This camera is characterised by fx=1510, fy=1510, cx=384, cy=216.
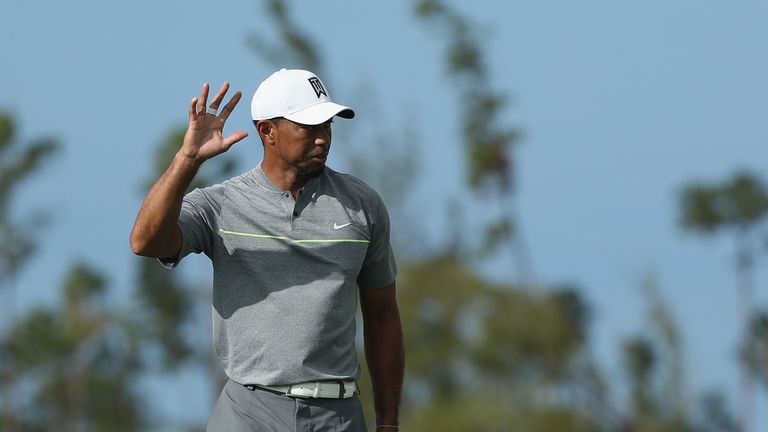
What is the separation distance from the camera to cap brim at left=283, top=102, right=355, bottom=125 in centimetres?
604

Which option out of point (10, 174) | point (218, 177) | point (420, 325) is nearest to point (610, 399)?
point (420, 325)

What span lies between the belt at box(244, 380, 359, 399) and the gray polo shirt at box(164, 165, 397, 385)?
0.04 meters

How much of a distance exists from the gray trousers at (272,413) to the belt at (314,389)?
0.02 metres

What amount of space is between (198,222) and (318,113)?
0.65 m

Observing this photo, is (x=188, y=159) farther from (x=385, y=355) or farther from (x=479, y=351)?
(x=479, y=351)

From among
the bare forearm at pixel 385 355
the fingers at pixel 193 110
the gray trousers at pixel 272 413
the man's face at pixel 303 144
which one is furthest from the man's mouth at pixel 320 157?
the gray trousers at pixel 272 413

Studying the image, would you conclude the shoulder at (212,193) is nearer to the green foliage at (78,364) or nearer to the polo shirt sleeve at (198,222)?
the polo shirt sleeve at (198,222)

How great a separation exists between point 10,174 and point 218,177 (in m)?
5.99

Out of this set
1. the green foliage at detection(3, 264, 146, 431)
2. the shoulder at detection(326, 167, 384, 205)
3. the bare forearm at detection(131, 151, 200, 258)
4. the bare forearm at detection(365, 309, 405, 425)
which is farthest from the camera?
the green foliage at detection(3, 264, 146, 431)

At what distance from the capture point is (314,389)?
6094mm

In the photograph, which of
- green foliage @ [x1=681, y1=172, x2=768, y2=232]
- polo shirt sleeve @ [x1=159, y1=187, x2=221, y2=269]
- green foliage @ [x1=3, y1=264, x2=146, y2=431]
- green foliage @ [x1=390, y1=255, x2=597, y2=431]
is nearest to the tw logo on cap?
polo shirt sleeve @ [x1=159, y1=187, x2=221, y2=269]

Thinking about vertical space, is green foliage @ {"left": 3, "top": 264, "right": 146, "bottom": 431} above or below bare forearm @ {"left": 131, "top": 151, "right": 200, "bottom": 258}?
below

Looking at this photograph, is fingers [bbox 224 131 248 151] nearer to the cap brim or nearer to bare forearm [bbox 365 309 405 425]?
the cap brim

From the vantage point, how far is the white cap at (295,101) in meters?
6.09
